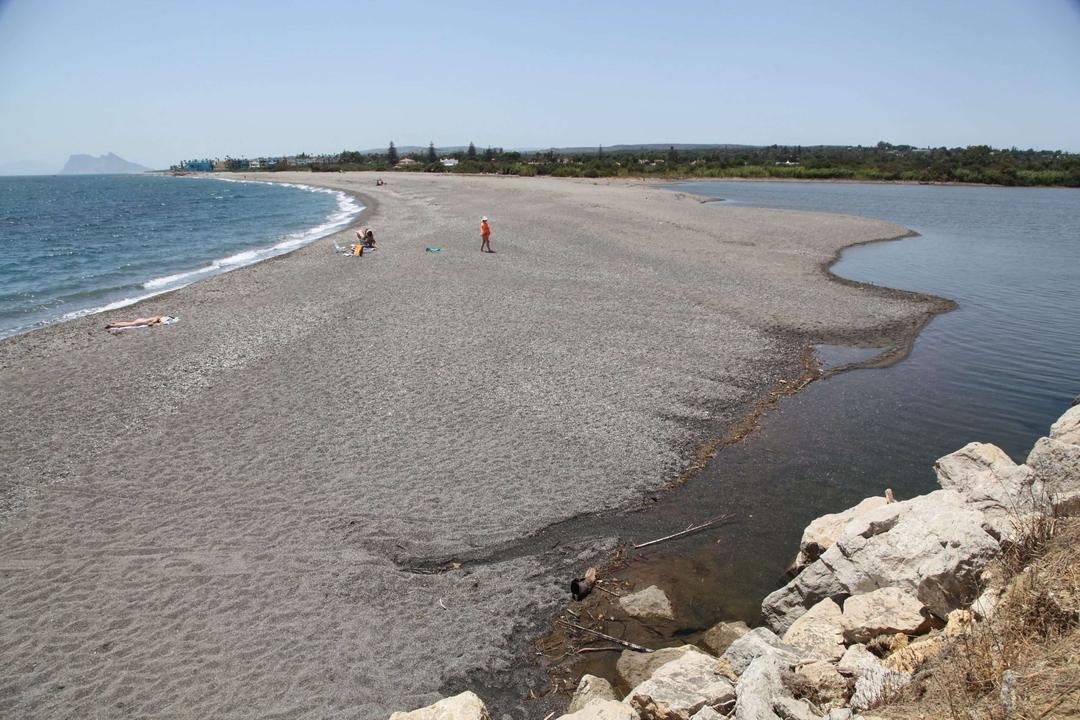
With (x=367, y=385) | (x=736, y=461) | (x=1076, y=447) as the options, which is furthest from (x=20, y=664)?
(x=1076, y=447)

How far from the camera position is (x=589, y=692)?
5730 millimetres

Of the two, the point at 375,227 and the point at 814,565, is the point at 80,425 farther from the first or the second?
the point at 375,227

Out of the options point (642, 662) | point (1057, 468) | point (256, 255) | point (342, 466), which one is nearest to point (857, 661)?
point (642, 662)

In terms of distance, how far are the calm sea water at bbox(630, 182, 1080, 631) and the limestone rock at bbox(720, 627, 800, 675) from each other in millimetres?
1601

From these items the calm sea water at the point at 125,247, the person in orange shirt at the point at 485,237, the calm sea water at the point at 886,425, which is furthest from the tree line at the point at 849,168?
the calm sea water at the point at 886,425

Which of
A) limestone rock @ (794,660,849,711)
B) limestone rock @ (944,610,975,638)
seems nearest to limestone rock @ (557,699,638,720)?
limestone rock @ (794,660,849,711)

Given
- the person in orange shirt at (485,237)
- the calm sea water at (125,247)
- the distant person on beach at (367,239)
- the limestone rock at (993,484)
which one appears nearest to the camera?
the limestone rock at (993,484)

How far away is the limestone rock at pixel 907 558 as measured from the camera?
17.6 feet

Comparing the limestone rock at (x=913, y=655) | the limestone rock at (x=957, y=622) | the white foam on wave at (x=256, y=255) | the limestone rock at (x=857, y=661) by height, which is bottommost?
the limestone rock at (x=857, y=661)

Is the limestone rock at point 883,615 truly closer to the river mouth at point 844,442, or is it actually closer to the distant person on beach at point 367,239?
the river mouth at point 844,442

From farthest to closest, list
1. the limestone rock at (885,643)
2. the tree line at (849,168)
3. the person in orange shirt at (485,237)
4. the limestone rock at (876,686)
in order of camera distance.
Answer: the tree line at (849,168), the person in orange shirt at (485,237), the limestone rock at (885,643), the limestone rock at (876,686)

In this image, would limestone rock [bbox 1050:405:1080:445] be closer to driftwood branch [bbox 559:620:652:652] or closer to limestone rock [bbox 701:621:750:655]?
limestone rock [bbox 701:621:750:655]

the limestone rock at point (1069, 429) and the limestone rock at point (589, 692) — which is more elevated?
the limestone rock at point (1069, 429)

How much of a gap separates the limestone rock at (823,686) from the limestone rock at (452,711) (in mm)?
2477
